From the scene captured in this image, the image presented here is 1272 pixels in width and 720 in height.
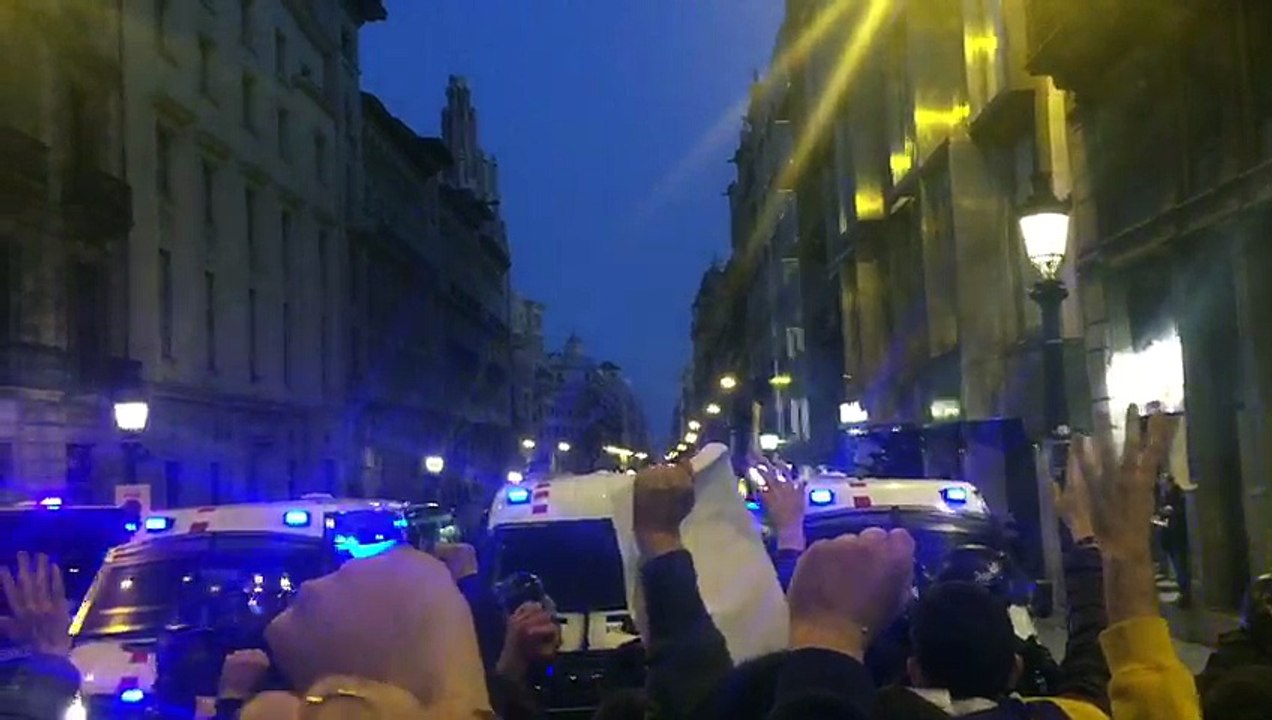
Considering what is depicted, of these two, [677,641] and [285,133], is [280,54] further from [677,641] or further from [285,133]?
[677,641]

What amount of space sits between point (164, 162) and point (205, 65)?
15.5ft

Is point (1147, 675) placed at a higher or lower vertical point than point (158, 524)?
lower

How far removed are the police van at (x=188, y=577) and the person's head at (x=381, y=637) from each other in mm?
7410

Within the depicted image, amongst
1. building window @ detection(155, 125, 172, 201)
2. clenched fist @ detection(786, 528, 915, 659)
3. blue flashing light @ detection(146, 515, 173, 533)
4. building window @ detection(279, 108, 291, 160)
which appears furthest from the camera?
building window @ detection(279, 108, 291, 160)

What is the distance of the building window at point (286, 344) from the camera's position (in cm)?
5088

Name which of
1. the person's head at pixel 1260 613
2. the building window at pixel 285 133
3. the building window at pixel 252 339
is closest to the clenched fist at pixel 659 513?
the person's head at pixel 1260 613

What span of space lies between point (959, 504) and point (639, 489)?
823 cm

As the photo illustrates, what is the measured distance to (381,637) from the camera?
95.9 inches

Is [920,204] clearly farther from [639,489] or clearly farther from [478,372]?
[478,372]

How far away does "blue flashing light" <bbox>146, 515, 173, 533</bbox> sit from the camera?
12633mm

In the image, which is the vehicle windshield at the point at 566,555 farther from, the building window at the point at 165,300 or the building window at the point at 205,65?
the building window at the point at 205,65

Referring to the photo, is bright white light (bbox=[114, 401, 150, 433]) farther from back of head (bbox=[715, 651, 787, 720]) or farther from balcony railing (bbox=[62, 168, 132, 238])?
back of head (bbox=[715, 651, 787, 720])

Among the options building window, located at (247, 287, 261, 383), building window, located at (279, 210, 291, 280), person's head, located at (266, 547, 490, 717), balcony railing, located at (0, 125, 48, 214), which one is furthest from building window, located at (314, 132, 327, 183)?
person's head, located at (266, 547, 490, 717)

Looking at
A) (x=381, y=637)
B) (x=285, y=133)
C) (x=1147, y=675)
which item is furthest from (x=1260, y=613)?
(x=285, y=133)
